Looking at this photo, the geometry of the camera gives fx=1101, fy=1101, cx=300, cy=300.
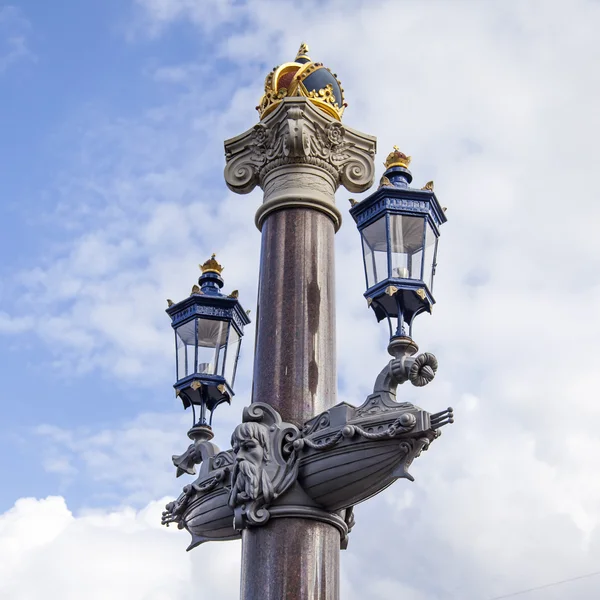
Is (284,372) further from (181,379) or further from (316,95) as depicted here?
(316,95)

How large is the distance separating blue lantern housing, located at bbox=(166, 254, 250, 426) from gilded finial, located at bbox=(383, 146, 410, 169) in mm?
2267

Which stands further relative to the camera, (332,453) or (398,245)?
(398,245)

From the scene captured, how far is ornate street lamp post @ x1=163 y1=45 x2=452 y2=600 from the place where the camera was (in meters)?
7.52

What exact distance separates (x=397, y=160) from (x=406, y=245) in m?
1.01

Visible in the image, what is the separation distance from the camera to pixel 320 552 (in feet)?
25.0

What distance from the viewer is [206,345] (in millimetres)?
10547

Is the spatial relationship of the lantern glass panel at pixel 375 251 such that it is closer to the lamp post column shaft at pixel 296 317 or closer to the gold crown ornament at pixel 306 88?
the lamp post column shaft at pixel 296 317

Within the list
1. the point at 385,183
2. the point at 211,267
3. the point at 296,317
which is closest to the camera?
the point at 296,317

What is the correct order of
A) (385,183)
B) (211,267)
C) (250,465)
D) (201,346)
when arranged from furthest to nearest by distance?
1. (211,267)
2. (201,346)
3. (385,183)
4. (250,465)

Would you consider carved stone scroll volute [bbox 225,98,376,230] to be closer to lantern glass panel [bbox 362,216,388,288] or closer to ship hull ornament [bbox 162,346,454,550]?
lantern glass panel [bbox 362,216,388,288]

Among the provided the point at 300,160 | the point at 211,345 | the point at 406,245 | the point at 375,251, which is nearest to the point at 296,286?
the point at 375,251

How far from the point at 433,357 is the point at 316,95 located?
3.32 metres

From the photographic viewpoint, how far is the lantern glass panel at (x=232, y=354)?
1058 cm

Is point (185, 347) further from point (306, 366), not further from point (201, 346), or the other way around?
point (306, 366)
